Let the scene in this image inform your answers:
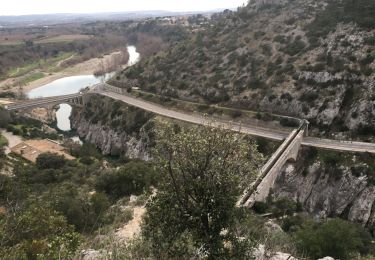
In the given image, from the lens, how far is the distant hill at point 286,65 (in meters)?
65.6

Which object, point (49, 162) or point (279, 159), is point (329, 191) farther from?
point (49, 162)

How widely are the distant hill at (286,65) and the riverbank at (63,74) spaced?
175 ft

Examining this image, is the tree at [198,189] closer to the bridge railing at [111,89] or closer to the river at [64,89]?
the bridge railing at [111,89]

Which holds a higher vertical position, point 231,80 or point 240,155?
point 240,155

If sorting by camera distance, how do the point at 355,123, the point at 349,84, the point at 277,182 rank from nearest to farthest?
the point at 277,182
the point at 355,123
the point at 349,84

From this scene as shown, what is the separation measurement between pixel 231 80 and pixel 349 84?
2794 centimetres

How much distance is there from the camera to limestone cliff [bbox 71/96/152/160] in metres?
77.6

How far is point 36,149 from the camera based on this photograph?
2746 inches

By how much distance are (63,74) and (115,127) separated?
9323 centimetres

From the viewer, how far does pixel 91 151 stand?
2891 inches

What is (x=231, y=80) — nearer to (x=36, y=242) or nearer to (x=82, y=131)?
(x=82, y=131)

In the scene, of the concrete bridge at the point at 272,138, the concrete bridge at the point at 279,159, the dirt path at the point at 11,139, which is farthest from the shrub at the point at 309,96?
the dirt path at the point at 11,139

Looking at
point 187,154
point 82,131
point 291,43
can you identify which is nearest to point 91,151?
point 82,131

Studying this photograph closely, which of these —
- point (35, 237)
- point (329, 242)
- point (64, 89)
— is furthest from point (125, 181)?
point (64, 89)
